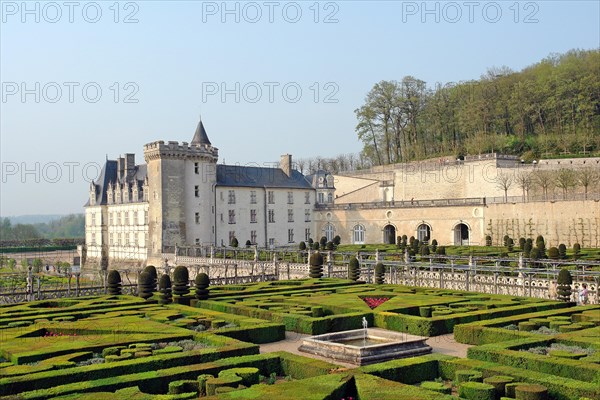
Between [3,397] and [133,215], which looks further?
[133,215]

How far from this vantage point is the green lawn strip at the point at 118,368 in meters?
10.3

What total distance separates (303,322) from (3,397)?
26.4 feet

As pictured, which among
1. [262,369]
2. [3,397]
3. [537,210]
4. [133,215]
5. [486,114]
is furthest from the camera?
[486,114]

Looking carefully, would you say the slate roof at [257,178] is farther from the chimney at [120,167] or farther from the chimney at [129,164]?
the chimney at [120,167]

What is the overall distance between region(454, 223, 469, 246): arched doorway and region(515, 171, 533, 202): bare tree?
5028 millimetres

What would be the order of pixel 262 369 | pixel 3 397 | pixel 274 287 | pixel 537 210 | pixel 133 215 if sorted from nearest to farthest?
pixel 3 397, pixel 262 369, pixel 274 287, pixel 537 210, pixel 133 215

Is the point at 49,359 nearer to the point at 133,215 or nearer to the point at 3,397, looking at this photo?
the point at 3,397

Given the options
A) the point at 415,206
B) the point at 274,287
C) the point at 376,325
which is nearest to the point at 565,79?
the point at 415,206

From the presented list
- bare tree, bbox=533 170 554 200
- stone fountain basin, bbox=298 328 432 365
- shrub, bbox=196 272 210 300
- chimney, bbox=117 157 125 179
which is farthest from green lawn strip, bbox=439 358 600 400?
chimney, bbox=117 157 125 179

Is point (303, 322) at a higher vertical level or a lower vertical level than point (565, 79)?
lower

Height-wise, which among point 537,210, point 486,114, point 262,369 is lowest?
point 262,369

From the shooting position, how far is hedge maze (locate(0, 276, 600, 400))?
10.1 m

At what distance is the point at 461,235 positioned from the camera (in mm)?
50406

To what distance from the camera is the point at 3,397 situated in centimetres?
962
